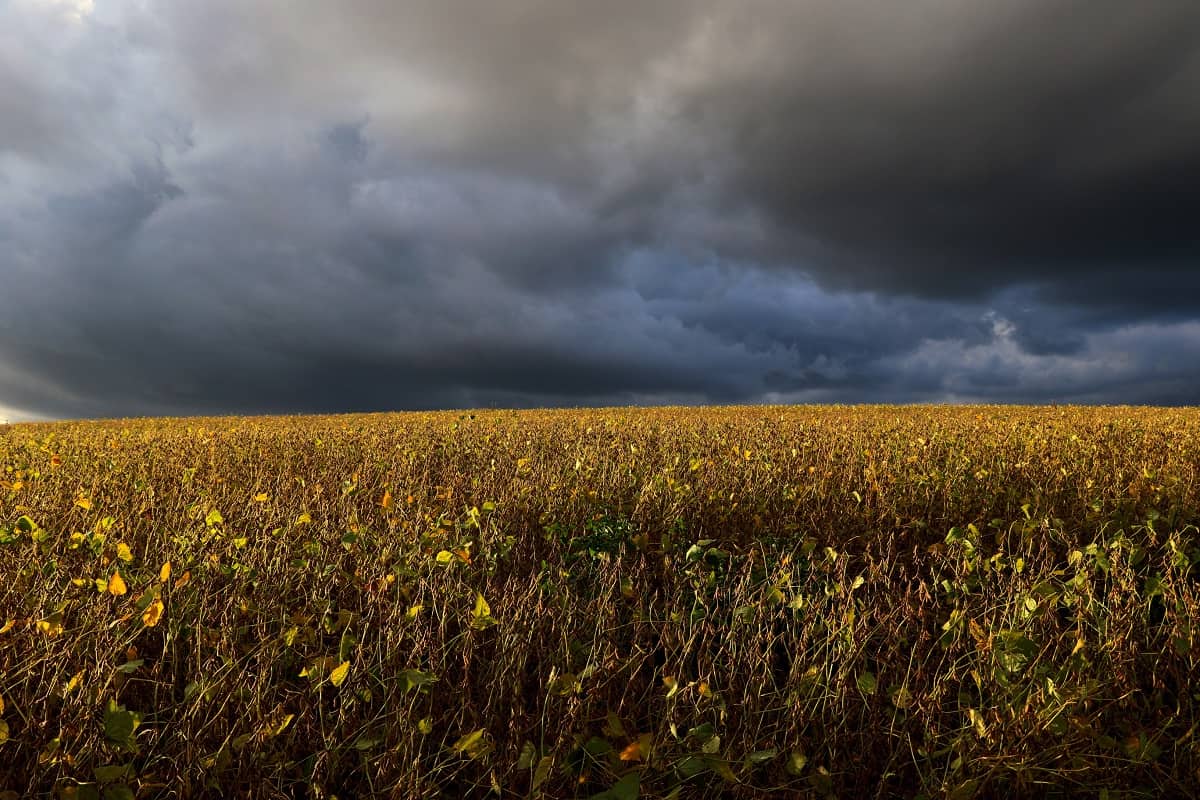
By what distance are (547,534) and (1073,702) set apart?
3193mm

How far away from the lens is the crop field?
2674 millimetres

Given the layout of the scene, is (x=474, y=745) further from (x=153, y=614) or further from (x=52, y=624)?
(x=52, y=624)

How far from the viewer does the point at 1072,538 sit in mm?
5332

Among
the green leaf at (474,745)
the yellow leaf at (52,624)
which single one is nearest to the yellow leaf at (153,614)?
the yellow leaf at (52,624)

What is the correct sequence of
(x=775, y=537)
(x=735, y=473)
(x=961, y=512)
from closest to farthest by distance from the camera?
1. (x=775, y=537)
2. (x=961, y=512)
3. (x=735, y=473)

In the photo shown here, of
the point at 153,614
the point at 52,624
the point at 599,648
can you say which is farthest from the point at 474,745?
the point at 52,624

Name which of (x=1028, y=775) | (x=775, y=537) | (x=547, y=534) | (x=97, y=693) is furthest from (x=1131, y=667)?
(x=97, y=693)

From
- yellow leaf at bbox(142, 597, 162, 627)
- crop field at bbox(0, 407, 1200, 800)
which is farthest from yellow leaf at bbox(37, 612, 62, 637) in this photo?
yellow leaf at bbox(142, 597, 162, 627)

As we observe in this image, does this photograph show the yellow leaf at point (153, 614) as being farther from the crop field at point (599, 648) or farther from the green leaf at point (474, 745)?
the green leaf at point (474, 745)

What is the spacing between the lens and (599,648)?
3.36 m

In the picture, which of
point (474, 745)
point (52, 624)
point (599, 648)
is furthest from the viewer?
point (599, 648)

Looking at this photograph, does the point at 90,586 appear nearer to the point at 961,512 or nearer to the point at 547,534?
the point at 547,534

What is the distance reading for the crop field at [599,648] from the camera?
267 centimetres

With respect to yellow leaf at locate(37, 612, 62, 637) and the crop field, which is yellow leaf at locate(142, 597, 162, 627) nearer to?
the crop field
